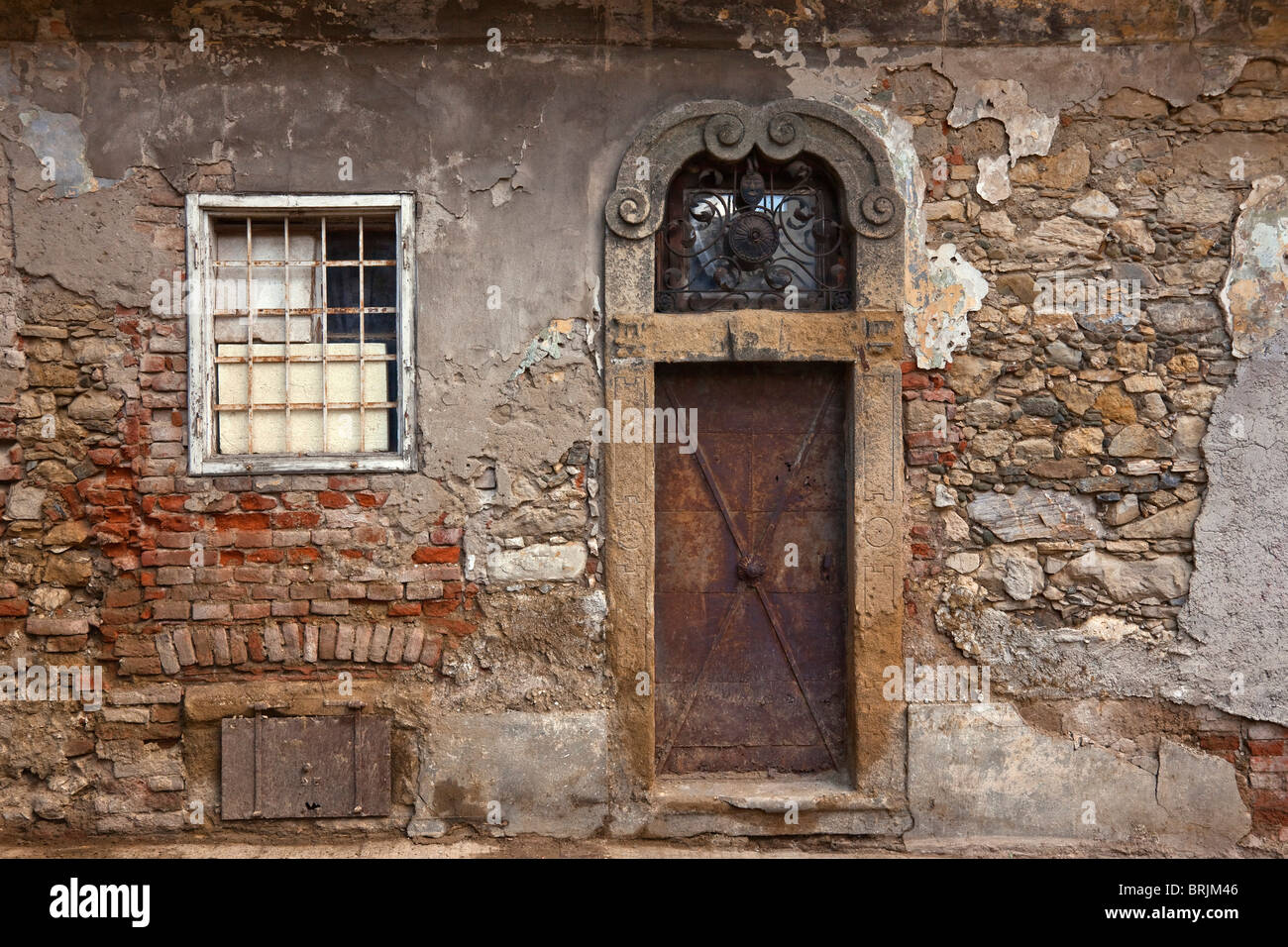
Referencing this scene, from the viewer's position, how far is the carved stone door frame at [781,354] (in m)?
4.46

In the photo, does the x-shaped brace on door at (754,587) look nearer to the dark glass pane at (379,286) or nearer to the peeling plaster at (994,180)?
the peeling plaster at (994,180)

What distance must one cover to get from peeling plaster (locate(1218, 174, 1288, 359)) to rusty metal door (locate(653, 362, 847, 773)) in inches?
72.6

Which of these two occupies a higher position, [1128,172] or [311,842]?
[1128,172]

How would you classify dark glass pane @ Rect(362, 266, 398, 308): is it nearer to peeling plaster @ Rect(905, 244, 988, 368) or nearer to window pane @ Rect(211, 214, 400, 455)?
window pane @ Rect(211, 214, 400, 455)

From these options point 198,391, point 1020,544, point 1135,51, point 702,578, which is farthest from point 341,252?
point 1135,51

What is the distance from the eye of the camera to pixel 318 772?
4414 mm

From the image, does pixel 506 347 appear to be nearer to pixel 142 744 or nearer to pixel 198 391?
pixel 198 391

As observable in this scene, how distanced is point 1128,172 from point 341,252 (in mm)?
3725

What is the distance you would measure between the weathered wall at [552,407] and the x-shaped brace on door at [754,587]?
404 millimetres

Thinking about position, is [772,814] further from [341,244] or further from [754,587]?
[341,244]

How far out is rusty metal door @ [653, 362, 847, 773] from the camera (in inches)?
183

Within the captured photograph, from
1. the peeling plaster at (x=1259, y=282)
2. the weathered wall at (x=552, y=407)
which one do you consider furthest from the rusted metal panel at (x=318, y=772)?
the peeling plaster at (x=1259, y=282)

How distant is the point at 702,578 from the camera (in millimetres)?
A: 4672

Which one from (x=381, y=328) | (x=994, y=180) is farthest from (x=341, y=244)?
(x=994, y=180)
